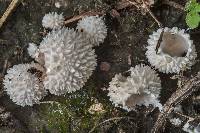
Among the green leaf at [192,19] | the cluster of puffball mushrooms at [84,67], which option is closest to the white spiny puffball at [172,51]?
the cluster of puffball mushrooms at [84,67]

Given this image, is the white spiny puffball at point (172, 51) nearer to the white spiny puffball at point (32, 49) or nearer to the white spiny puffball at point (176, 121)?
the white spiny puffball at point (176, 121)

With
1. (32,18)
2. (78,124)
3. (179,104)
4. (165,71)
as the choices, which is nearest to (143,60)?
(165,71)

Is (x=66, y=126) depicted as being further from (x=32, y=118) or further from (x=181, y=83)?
(x=181, y=83)

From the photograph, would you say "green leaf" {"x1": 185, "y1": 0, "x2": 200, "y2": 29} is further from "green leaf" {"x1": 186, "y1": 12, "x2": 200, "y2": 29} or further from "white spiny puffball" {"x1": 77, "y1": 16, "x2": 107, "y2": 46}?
"white spiny puffball" {"x1": 77, "y1": 16, "x2": 107, "y2": 46}

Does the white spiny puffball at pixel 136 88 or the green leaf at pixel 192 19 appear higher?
the green leaf at pixel 192 19

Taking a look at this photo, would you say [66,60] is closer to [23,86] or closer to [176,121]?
[23,86]

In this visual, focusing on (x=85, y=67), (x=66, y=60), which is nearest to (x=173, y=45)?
(x=85, y=67)

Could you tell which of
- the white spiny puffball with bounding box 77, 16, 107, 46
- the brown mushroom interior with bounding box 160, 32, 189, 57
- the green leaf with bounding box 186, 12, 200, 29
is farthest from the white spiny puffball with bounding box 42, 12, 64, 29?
the green leaf with bounding box 186, 12, 200, 29
